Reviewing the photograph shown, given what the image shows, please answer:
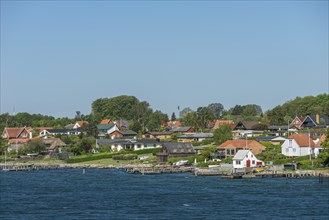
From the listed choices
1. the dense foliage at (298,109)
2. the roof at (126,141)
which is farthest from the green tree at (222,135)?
the dense foliage at (298,109)

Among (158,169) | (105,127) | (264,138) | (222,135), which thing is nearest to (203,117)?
(105,127)

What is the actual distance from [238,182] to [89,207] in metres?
22.7

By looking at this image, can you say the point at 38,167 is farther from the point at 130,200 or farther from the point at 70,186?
the point at 130,200

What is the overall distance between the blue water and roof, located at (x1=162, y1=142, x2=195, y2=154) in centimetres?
1709

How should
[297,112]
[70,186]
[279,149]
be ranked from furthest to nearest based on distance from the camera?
[297,112]
[279,149]
[70,186]

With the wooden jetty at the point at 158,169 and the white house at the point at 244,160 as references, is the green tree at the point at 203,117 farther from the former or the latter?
the white house at the point at 244,160

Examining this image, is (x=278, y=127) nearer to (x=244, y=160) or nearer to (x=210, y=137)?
(x=210, y=137)

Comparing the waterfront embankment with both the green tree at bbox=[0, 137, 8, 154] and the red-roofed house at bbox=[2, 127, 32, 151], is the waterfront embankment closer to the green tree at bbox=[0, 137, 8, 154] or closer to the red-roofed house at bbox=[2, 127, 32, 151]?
the green tree at bbox=[0, 137, 8, 154]

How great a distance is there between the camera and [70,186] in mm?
74125

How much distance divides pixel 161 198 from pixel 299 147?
35.3 m

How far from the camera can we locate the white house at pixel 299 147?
9289 centimetres

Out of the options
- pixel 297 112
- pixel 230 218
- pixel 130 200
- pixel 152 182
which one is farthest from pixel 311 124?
pixel 230 218

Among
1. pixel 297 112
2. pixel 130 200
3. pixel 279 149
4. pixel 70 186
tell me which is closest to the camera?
pixel 130 200

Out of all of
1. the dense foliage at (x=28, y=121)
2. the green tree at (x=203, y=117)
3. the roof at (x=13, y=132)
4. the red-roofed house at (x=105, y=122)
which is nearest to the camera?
the roof at (x=13, y=132)
